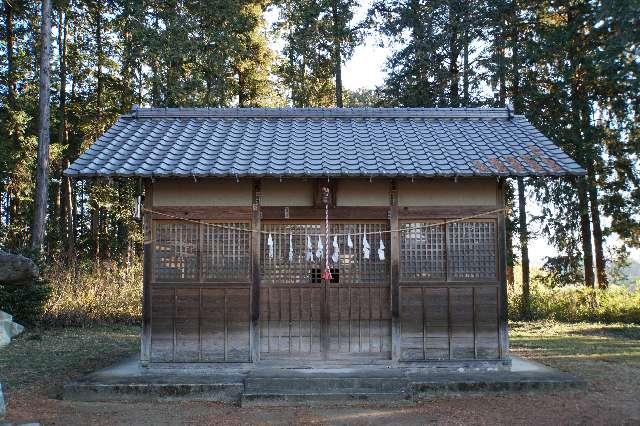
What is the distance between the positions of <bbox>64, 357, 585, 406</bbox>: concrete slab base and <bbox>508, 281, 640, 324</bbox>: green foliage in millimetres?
10594

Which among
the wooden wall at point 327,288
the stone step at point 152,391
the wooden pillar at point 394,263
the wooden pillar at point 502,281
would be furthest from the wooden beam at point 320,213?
the stone step at point 152,391

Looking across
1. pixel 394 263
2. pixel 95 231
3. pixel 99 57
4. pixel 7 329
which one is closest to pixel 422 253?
pixel 394 263

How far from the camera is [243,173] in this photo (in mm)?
8133

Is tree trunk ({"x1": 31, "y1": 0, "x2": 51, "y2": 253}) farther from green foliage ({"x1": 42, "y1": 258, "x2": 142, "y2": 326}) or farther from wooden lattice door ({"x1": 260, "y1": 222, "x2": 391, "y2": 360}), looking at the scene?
wooden lattice door ({"x1": 260, "y1": 222, "x2": 391, "y2": 360})

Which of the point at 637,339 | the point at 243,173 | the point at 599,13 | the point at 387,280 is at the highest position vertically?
the point at 599,13

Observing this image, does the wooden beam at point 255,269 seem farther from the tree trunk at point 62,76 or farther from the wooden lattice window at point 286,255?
the tree trunk at point 62,76

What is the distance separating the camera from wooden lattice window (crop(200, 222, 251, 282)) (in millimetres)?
8922

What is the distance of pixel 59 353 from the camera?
11.6 meters

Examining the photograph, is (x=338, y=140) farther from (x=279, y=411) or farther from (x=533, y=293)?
(x=533, y=293)

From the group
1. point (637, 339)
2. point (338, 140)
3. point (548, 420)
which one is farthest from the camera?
point (637, 339)

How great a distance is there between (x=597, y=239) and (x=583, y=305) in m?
2.38

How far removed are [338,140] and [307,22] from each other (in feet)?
45.2

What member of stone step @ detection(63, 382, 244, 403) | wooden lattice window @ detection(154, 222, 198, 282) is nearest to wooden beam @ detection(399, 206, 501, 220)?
wooden lattice window @ detection(154, 222, 198, 282)

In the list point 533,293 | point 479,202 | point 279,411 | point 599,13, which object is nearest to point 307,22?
point 599,13
